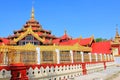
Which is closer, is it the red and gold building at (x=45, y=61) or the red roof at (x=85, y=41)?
the red and gold building at (x=45, y=61)

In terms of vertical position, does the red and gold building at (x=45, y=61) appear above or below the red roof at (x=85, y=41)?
below

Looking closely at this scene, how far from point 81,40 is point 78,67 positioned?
1312 centimetres

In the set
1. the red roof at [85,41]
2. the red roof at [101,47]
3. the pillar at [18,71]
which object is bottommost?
the pillar at [18,71]

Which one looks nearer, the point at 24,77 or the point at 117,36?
the point at 24,77

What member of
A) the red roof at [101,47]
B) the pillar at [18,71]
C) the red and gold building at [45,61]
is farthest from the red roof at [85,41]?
the pillar at [18,71]

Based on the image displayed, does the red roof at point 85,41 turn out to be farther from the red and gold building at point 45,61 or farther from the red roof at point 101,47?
the red and gold building at point 45,61

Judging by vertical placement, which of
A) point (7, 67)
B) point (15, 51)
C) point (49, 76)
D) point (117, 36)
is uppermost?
point (117, 36)

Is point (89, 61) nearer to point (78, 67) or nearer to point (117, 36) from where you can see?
point (78, 67)

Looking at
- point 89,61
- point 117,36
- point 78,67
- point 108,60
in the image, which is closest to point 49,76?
point 78,67

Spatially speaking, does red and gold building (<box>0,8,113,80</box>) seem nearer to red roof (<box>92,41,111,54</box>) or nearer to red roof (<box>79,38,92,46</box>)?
red roof (<box>92,41,111,54</box>)

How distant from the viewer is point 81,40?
96.2ft

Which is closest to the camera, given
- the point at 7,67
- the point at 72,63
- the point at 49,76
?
the point at 7,67

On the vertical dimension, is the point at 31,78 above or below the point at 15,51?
below

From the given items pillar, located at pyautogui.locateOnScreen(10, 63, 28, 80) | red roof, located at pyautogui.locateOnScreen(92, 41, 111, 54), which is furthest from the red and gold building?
red roof, located at pyautogui.locateOnScreen(92, 41, 111, 54)
